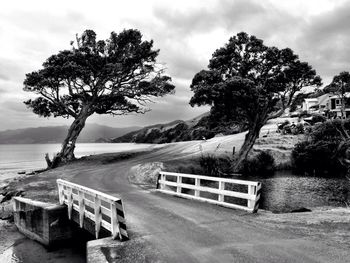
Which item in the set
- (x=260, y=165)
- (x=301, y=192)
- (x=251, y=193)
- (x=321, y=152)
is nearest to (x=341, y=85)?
(x=321, y=152)

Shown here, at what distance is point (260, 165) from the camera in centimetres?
4234

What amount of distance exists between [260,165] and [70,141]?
24509mm

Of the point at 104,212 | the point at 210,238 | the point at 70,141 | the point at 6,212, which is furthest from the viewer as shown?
the point at 70,141

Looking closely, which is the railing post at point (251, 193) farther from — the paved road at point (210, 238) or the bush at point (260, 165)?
the bush at point (260, 165)

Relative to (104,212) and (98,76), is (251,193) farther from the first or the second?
(98,76)

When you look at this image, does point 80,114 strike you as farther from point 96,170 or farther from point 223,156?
point 223,156

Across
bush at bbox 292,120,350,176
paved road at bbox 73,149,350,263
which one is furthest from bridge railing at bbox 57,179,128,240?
bush at bbox 292,120,350,176

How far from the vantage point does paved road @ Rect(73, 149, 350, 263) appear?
815 cm

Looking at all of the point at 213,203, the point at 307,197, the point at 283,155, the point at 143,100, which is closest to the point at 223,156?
the point at 283,155

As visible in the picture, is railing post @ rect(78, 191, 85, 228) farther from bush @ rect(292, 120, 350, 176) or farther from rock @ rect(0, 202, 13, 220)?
bush @ rect(292, 120, 350, 176)

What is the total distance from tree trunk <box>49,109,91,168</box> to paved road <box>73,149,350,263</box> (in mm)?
26897

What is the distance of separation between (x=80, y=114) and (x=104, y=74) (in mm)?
6067

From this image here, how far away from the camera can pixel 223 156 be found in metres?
40.9

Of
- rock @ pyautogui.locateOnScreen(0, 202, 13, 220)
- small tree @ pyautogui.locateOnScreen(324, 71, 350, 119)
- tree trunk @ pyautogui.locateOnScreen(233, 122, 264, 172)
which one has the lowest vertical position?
rock @ pyautogui.locateOnScreen(0, 202, 13, 220)
